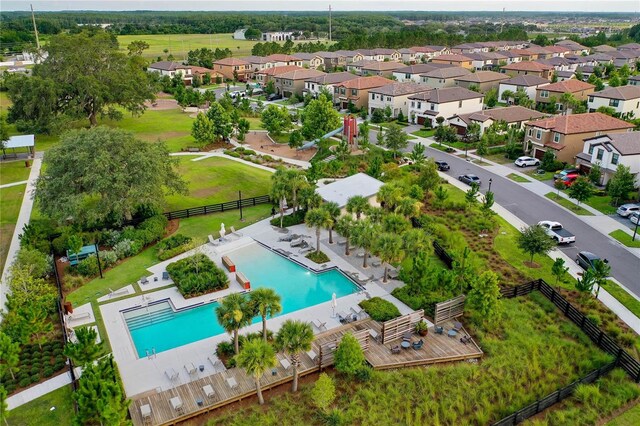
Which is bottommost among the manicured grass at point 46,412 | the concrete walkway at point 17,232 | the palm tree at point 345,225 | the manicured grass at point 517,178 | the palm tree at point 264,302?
the manicured grass at point 46,412

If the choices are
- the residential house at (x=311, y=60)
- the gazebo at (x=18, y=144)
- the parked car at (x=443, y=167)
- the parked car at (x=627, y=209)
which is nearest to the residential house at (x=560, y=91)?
the parked car at (x=443, y=167)

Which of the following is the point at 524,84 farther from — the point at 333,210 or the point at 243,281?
the point at 243,281

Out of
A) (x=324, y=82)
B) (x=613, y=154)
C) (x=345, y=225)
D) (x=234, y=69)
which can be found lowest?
(x=345, y=225)

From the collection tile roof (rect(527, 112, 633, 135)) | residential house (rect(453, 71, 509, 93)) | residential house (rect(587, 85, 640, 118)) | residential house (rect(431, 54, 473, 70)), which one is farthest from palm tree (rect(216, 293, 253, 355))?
residential house (rect(431, 54, 473, 70))

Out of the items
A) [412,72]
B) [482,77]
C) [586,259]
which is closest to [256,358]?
[586,259]

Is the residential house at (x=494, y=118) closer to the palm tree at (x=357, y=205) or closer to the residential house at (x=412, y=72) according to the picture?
the residential house at (x=412, y=72)

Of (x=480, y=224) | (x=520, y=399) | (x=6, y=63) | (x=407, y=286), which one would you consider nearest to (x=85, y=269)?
(x=407, y=286)
